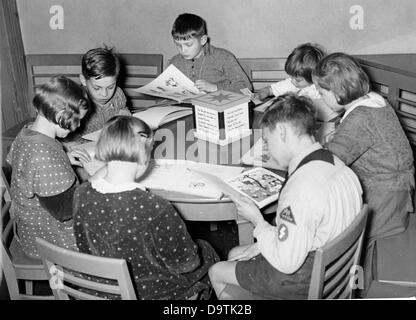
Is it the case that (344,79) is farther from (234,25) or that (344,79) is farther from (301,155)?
(234,25)

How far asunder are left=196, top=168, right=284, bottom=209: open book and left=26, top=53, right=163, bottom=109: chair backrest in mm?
1681

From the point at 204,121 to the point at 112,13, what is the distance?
1901mm

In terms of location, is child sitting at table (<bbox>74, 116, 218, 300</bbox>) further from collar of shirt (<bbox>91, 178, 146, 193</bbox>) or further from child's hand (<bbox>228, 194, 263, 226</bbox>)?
child's hand (<bbox>228, 194, 263, 226</bbox>)

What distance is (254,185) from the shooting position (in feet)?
6.69

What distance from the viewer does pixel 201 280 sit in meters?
2.00

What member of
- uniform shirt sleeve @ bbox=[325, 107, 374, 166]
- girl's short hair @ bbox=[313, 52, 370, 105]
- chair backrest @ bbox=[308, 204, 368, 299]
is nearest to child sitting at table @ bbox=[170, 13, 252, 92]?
girl's short hair @ bbox=[313, 52, 370, 105]

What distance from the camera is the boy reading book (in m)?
1.64

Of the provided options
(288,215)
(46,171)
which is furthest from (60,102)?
(288,215)

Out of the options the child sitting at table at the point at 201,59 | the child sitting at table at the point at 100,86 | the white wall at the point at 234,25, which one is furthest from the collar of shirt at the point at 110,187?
the white wall at the point at 234,25

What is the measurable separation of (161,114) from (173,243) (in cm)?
108

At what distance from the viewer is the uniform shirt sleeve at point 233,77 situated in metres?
3.27

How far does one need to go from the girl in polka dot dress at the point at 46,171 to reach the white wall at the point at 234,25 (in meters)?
1.92

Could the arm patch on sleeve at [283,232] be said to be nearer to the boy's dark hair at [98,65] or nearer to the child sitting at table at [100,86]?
the child sitting at table at [100,86]
